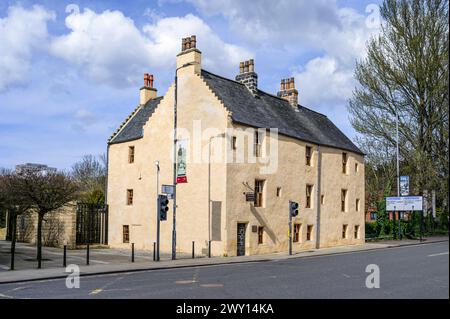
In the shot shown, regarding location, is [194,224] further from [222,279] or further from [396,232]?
[396,232]

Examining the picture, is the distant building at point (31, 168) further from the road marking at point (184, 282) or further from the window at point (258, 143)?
the road marking at point (184, 282)

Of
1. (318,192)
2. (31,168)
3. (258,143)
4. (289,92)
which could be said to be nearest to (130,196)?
(31,168)

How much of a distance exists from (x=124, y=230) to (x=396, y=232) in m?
24.6

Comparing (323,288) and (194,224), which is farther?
(194,224)

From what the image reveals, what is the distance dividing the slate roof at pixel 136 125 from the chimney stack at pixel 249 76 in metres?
6.91

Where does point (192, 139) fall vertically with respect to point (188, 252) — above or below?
above

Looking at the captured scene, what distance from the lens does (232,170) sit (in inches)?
1033

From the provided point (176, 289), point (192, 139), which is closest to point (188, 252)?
point (192, 139)

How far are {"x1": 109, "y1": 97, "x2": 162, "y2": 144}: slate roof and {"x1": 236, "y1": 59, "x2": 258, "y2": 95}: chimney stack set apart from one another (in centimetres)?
691

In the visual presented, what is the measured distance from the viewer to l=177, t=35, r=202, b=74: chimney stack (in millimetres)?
28578

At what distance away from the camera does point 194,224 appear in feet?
89.8
